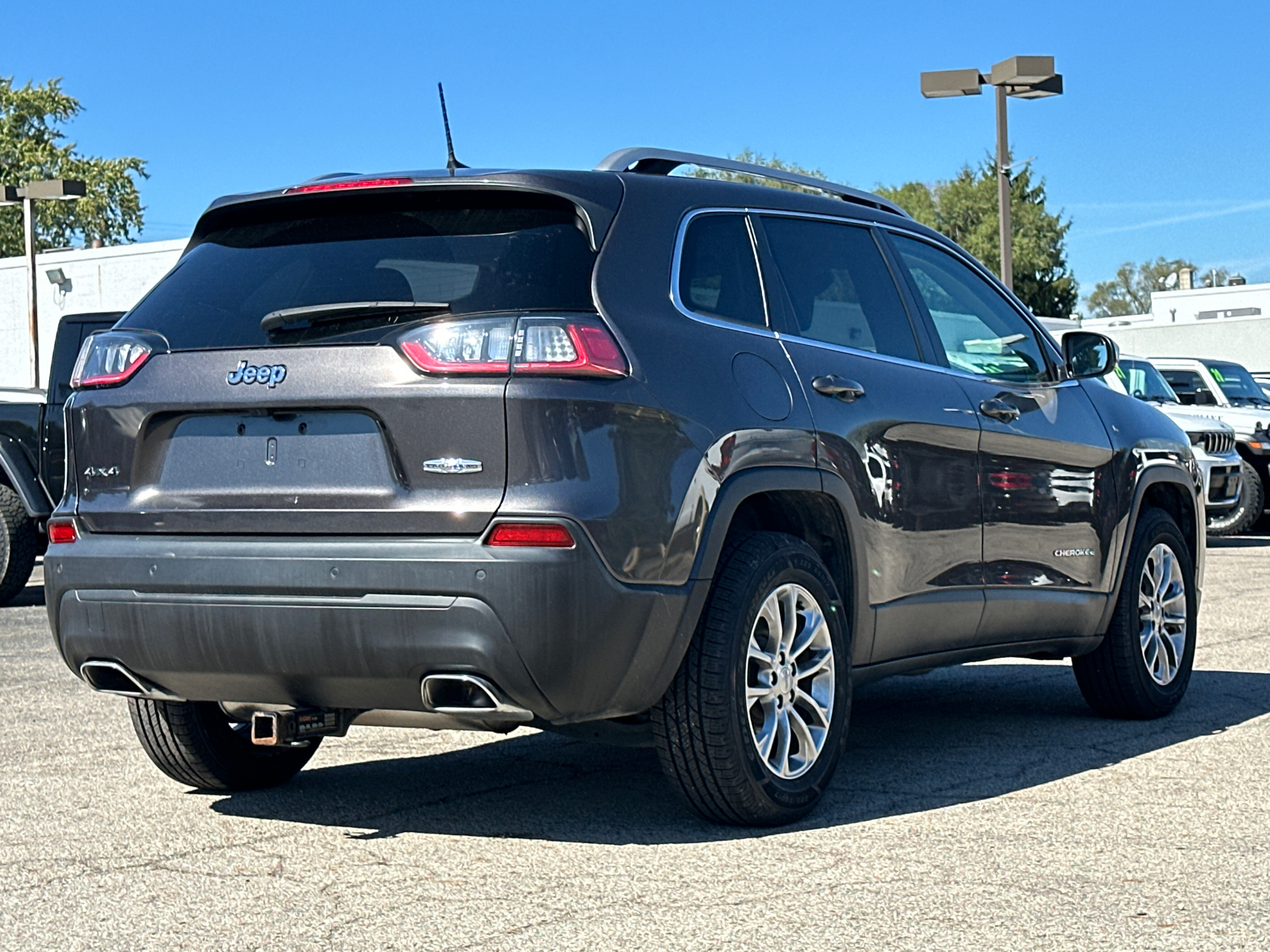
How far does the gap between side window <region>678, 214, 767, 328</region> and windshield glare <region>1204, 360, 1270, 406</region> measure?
15.7 meters

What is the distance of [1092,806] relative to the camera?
5.22 meters

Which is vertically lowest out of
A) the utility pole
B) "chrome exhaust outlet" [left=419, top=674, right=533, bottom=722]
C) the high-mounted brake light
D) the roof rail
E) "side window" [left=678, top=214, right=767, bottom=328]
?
Answer: "chrome exhaust outlet" [left=419, top=674, right=533, bottom=722]

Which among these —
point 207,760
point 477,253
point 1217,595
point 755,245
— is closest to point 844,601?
point 755,245

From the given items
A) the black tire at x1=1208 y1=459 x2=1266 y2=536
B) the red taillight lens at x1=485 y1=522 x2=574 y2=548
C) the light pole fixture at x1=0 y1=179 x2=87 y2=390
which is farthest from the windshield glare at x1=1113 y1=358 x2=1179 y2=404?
the light pole fixture at x1=0 y1=179 x2=87 y2=390

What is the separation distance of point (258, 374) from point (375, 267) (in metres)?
0.41

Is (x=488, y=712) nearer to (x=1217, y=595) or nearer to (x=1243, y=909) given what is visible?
(x=1243, y=909)

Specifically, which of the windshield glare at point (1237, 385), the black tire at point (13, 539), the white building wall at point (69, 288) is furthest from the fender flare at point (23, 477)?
the white building wall at point (69, 288)

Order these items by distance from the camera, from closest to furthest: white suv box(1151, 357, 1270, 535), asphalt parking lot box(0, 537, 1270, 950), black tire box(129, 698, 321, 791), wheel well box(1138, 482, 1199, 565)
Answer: asphalt parking lot box(0, 537, 1270, 950) < black tire box(129, 698, 321, 791) < wheel well box(1138, 482, 1199, 565) < white suv box(1151, 357, 1270, 535)

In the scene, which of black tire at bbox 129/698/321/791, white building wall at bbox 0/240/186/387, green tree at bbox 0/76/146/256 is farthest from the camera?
green tree at bbox 0/76/146/256

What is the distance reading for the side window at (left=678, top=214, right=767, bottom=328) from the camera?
4.99m

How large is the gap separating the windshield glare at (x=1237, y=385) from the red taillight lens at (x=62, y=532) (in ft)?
55.3

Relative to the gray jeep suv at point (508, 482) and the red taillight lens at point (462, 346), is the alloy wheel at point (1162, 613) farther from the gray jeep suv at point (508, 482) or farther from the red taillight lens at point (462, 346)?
the red taillight lens at point (462, 346)

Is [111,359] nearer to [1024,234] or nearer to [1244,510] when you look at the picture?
[1244,510]

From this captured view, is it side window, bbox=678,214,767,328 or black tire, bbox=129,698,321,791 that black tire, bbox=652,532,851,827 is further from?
black tire, bbox=129,698,321,791
